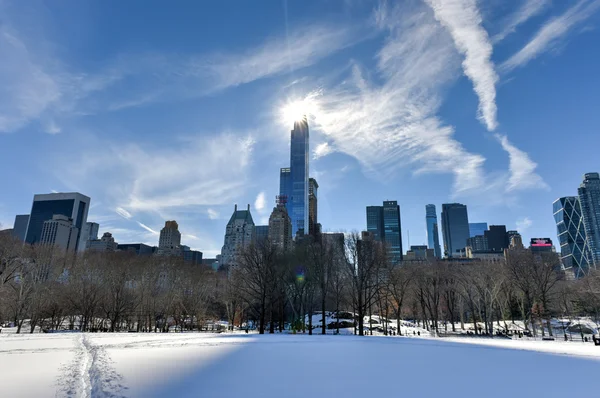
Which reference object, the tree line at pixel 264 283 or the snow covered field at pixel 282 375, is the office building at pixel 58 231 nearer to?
the tree line at pixel 264 283

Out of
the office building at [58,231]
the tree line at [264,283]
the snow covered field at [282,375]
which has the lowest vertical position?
the snow covered field at [282,375]

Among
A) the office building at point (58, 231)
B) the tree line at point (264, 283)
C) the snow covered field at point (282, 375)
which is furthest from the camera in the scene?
the office building at point (58, 231)

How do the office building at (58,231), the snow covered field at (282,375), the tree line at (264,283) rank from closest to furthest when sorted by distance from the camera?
the snow covered field at (282,375) < the tree line at (264,283) < the office building at (58,231)

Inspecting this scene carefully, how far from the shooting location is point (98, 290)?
156 ft

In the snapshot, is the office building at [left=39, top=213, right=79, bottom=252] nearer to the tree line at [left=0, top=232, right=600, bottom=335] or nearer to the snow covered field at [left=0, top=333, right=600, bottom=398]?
the tree line at [left=0, top=232, right=600, bottom=335]

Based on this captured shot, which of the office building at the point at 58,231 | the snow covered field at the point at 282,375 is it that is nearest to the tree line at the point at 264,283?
the snow covered field at the point at 282,375

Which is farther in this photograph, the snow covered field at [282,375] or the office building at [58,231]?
the office building at [58,231]

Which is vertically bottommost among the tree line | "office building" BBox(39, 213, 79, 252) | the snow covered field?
the snow covered field

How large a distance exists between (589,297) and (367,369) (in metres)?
55.4

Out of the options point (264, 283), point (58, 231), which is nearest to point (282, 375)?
point (264, 283)

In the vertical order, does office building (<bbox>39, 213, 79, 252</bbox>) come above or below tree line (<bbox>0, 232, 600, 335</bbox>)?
above

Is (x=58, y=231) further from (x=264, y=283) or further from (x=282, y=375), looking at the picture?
(x=282, y=375)

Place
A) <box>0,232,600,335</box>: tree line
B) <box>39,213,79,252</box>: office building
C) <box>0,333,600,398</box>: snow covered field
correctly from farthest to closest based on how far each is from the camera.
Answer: <box>39,213,79,252</box>: office building, <box>0,232,600,335</box>: tree line, <box>0,333,600,398</box>: snow covered field

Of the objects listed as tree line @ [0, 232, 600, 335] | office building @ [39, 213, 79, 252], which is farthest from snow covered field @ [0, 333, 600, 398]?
office building @ [39, 213, 79, 252]
